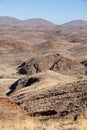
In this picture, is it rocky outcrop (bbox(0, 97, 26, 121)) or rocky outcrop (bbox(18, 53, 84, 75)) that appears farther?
rocky outcrop (bbox(18, 53, 84, 75))

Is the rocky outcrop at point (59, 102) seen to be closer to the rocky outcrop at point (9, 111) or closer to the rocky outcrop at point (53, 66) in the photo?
the rocky outcrop at point (9, 111)

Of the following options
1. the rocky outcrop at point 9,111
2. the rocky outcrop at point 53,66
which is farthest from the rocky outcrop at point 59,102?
the rocky outcrop at point 53,66

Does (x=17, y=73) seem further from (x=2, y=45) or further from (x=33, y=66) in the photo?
(x=2, y=45)

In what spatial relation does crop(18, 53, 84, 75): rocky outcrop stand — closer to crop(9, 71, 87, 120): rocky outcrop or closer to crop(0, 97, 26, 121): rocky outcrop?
crop(9, 71, 87, 120): rocky outcrop

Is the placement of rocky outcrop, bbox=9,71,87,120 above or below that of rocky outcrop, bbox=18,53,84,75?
above

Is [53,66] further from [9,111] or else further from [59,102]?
[9,111]

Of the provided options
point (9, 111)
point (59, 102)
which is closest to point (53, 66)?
point (59, 102)

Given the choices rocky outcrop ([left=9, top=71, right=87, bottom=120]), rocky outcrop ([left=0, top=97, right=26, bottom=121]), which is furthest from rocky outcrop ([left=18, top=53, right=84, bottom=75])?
rocky outcrop ([left=0, top=97, right=26, bottom=121])

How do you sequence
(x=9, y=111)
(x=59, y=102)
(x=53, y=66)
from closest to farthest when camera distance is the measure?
1. (x=9, y=111)
2. (x=59, y=102)
3. (x=53, y=66)
